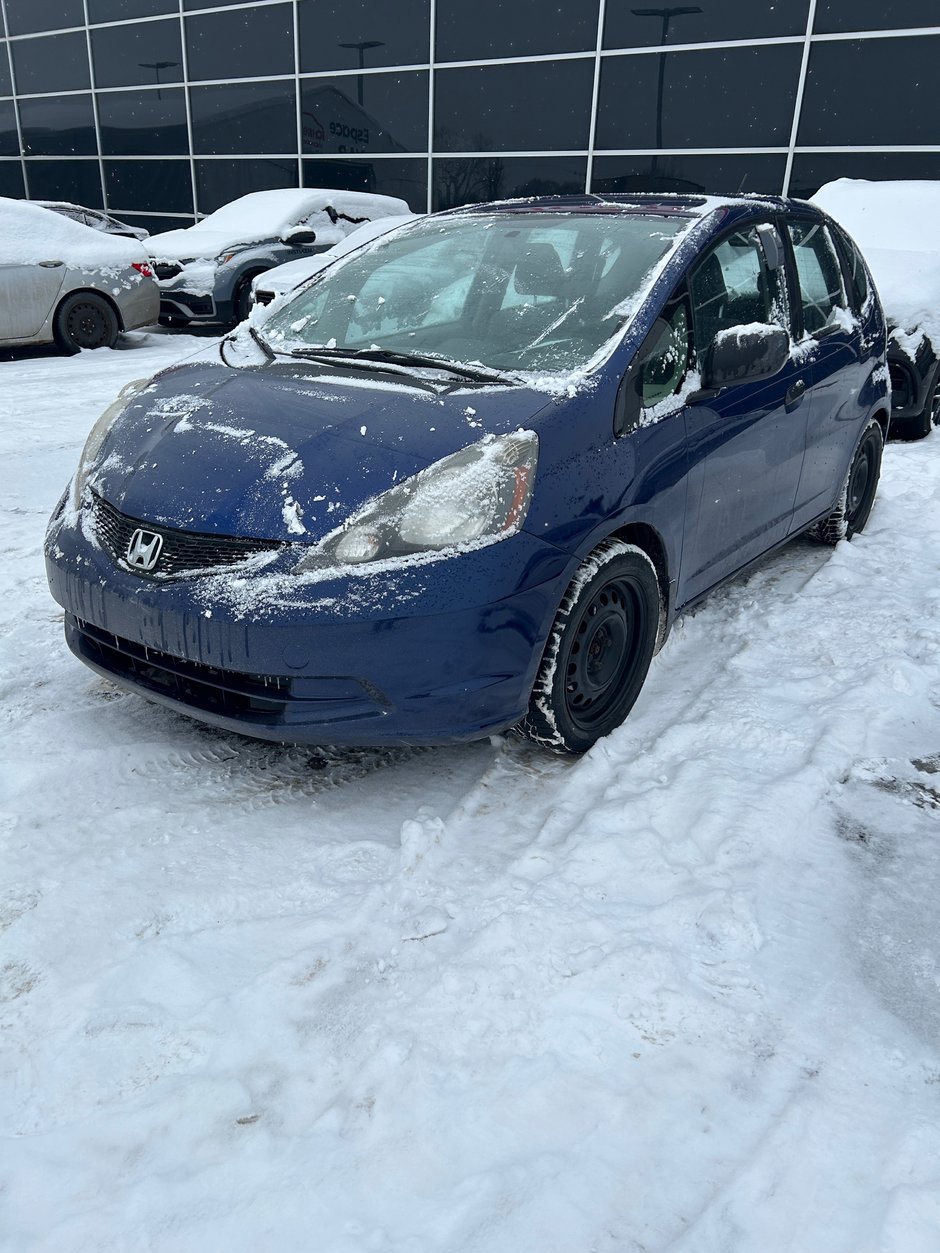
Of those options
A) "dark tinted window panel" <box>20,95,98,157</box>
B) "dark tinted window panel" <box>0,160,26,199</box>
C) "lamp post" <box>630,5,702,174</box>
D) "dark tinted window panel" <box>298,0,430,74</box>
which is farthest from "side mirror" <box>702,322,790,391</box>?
"dark tinted window panel" <box>0,160,26,199</box>

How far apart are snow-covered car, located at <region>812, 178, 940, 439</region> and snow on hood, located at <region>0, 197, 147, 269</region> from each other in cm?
681

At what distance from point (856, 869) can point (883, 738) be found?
753 mm

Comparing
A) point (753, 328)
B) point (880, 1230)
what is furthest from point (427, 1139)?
point (753, 328)

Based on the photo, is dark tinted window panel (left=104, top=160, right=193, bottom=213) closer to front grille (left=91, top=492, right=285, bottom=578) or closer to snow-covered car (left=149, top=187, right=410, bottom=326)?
snow-covered car (left=149, top=187, right=410, bottom=326)

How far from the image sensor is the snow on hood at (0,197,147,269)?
938cm

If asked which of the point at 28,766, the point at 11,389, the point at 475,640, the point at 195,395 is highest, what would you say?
the point at 195,395

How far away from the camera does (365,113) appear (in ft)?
49.0

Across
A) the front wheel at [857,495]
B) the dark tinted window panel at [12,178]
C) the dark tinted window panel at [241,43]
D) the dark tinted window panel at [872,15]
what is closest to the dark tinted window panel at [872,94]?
the dark tinted window panel at [872,15]

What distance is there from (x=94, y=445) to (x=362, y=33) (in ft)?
46.6

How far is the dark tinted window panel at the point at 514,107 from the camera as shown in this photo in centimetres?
1295

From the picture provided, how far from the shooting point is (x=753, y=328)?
327 centimetres

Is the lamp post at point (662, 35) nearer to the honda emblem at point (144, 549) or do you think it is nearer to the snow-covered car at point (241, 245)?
the snow-covered car at point (241, 245)

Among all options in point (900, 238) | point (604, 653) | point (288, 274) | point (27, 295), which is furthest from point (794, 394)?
point (27, 295)

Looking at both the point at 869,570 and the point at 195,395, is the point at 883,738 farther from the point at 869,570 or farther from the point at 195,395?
the point at 195,395
